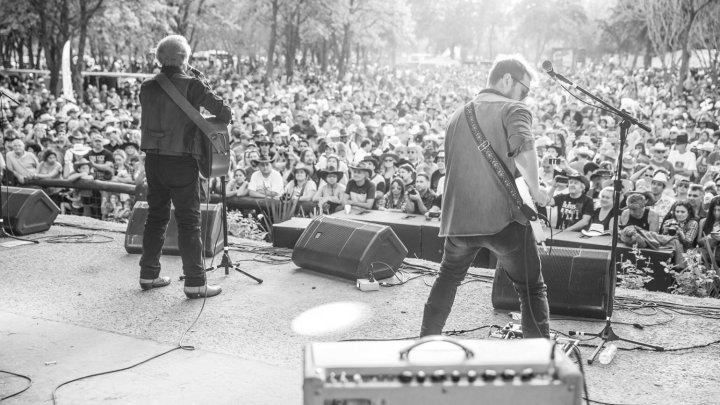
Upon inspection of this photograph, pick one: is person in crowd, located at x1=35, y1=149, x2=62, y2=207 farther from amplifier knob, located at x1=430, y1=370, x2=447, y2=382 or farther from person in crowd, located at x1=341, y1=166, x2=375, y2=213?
amplifier knob, located at x1=430, y1=370, x2=447, y2=382

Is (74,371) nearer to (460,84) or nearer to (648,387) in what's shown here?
(648,387)

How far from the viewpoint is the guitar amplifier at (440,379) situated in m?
2.15

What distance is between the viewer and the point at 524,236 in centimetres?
375

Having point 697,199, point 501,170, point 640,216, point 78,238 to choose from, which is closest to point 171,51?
point 501,170

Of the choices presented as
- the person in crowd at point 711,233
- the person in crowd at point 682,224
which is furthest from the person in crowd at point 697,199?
the person in crowd at point 711,233

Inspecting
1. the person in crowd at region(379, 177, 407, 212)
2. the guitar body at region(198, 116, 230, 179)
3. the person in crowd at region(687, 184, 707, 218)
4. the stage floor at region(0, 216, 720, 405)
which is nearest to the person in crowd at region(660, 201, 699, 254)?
the person in crowd at region(687, 184, 707, 218)

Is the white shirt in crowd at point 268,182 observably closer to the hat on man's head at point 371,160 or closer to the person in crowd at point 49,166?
the hat on man's head at point 371,160

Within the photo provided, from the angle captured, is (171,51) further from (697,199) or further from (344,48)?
(344,48)

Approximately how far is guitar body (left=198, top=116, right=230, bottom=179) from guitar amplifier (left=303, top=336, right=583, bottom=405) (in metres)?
3.00

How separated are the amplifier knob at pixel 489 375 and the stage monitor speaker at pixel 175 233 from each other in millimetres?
4619

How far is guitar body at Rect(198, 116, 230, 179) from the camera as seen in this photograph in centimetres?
507

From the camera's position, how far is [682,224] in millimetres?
7992

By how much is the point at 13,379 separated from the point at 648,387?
318 centimetres

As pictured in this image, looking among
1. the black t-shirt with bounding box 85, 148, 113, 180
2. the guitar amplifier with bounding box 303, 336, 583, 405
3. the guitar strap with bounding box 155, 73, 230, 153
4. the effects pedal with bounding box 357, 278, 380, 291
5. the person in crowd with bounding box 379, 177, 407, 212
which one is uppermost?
the guitar strap with bounding box 155, 73, 230, 153
